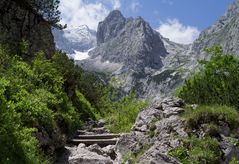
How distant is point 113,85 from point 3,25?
17.1m

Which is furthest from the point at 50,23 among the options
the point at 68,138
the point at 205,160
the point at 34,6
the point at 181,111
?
the point at 205,160

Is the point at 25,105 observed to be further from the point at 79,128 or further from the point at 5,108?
the point at 79,128

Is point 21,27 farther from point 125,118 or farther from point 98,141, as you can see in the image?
point 98,141

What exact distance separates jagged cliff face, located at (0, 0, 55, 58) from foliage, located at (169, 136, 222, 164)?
42.9ft

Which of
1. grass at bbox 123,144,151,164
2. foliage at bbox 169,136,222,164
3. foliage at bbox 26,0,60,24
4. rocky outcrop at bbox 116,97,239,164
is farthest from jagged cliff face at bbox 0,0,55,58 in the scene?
foliage at bbox 169,136,222,164

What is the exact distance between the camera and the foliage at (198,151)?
13.9 meters

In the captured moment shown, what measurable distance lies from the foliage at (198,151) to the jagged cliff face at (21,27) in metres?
13.1

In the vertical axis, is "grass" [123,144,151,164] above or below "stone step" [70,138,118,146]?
below

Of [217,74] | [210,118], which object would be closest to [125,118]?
[210,118]

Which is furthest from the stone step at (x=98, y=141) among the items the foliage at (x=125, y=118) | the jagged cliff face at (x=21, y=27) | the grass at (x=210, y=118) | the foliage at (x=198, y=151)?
the jagged cliff face at (x=21, y=27)

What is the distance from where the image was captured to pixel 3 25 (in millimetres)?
25547

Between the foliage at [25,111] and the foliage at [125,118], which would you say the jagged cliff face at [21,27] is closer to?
the foliage at [25,111]

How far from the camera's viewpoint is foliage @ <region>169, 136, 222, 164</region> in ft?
45.8

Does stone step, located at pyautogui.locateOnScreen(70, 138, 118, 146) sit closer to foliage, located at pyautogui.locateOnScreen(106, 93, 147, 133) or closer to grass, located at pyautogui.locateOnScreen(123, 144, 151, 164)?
grass, located at pyautogui.locateOnScreen(123, 144, 151, 164)
